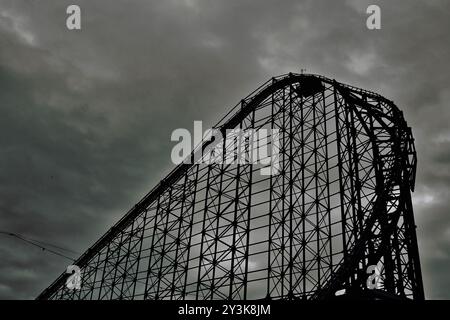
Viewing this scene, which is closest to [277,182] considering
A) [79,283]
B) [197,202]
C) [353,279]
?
[197,202]

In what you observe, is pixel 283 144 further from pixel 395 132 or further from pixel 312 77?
pixel 395 132

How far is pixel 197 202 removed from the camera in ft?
65.1

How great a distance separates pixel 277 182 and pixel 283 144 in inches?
61.3

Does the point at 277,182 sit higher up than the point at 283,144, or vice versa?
the point at 283,144
